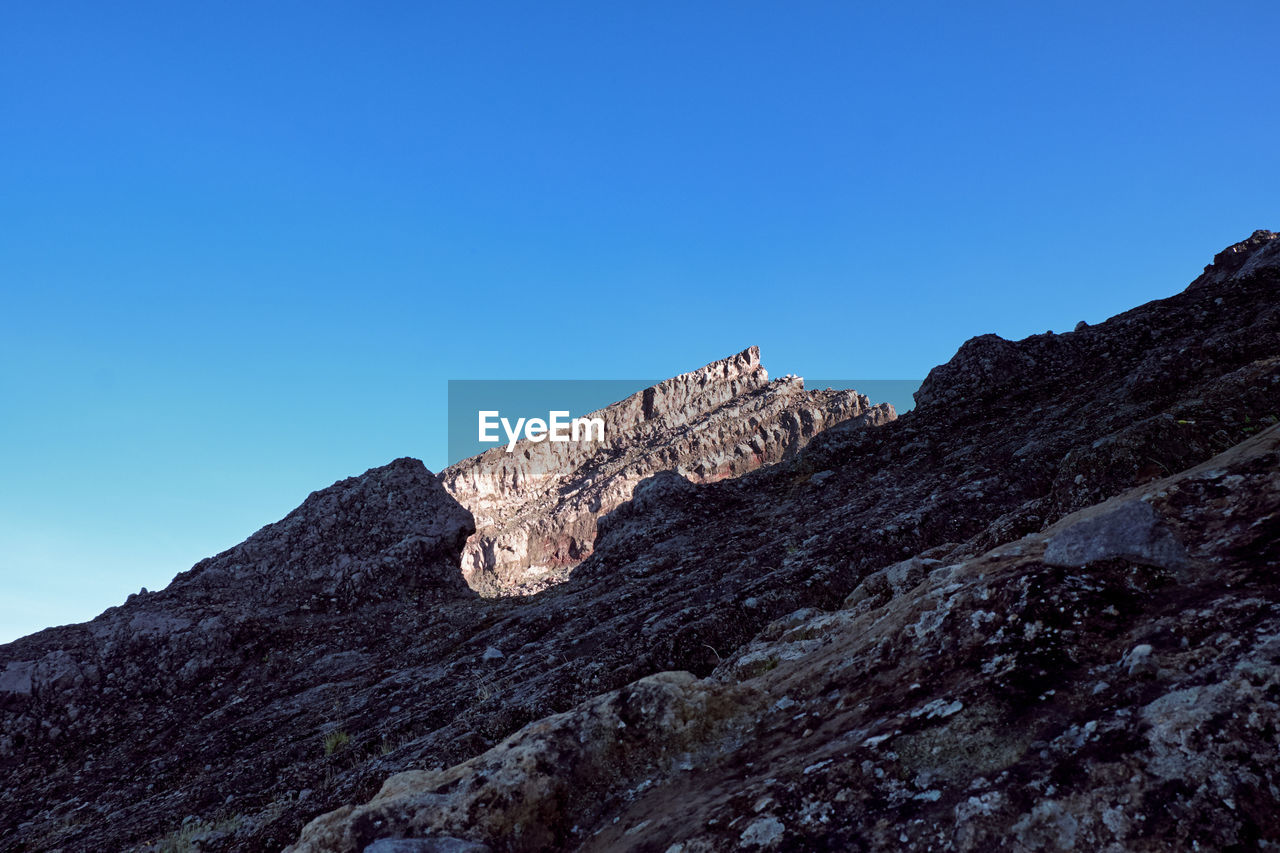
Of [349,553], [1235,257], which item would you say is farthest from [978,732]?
[1235,257]

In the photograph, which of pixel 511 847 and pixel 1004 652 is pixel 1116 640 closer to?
pixel 1004 652

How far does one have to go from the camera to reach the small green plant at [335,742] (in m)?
11.9

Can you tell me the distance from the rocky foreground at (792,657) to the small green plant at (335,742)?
0.08 m

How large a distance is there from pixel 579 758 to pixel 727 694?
150 cm

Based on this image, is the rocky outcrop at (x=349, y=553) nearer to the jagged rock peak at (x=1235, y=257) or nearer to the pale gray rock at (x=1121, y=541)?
the pale gray rock at (x=1121, y=541)

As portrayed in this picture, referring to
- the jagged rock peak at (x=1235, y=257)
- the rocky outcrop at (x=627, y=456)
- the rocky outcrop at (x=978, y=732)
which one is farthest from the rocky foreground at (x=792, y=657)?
the rocky outcrop at (x=627, y=456)

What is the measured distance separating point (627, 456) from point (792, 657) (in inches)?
3553

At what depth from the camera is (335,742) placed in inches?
477

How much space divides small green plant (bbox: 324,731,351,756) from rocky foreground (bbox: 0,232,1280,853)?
8 cm

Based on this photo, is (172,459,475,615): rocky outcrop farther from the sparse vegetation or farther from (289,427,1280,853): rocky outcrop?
(289,427,1280,853): rocky outcrop

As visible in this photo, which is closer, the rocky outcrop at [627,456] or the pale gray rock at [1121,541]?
the pale gray rock at [1121,541]

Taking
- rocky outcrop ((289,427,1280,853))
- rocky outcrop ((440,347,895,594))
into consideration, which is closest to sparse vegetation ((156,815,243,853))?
rocky outcrop ((289,427,1280,853))

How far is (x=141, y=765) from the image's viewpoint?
1412 centimetres

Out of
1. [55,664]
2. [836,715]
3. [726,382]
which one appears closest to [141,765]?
[55,664]
